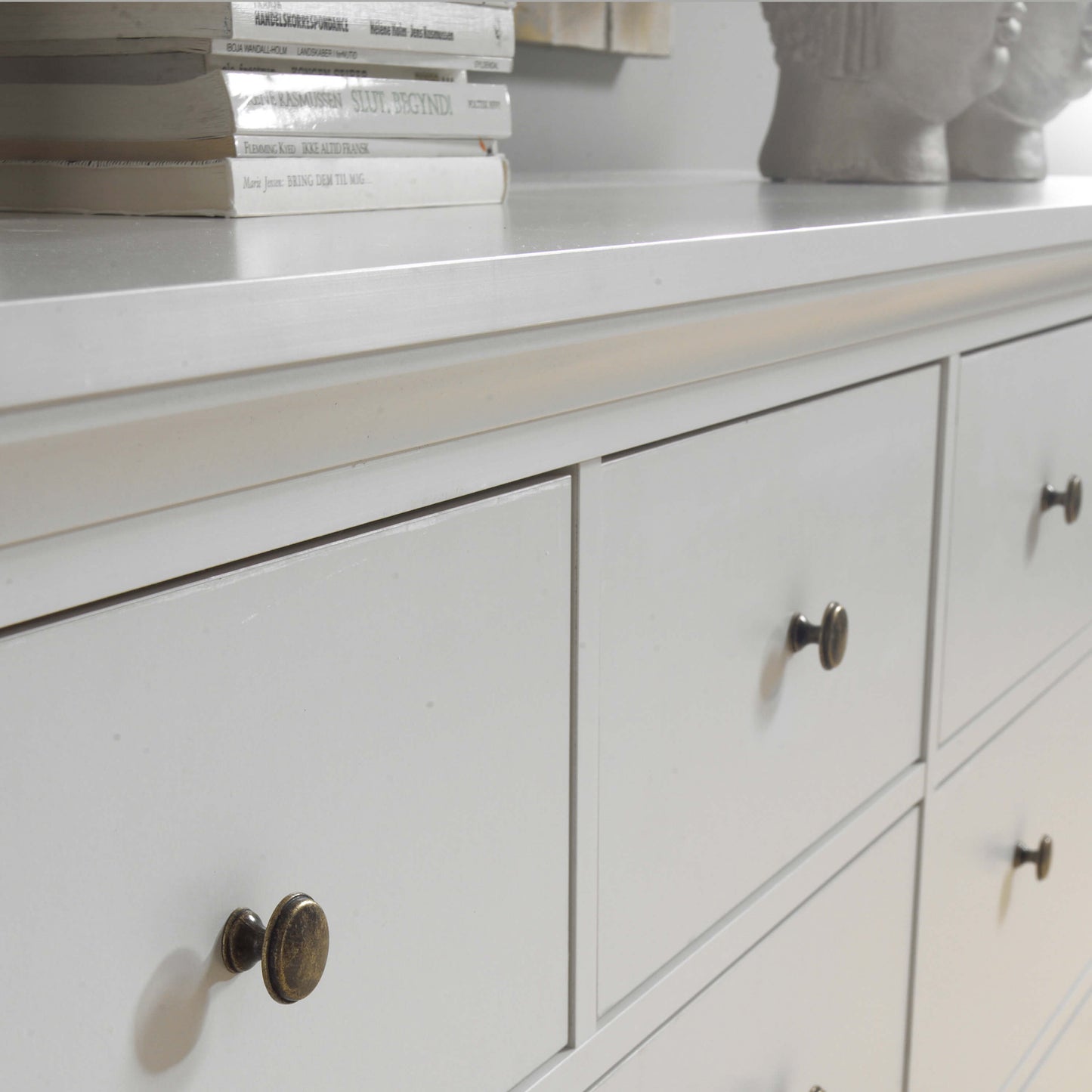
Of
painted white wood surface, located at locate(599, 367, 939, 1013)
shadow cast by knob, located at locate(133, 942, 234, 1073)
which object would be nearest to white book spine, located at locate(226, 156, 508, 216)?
painted white wood surface, located at locate(599, 367, 939, 1013)

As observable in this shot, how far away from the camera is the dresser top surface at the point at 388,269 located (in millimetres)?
246

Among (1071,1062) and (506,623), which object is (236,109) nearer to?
(506,623)

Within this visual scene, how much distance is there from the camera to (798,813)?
59 centimetres

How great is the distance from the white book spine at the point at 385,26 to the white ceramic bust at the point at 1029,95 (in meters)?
0.60

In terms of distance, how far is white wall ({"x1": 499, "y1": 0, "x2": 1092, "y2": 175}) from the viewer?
43.7 inches

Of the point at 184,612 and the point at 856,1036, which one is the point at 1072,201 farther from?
the point at 184,612

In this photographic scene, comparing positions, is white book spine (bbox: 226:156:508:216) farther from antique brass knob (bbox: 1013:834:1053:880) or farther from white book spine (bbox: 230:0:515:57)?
antique brass knob (bbox: 1013:834:1053:880)

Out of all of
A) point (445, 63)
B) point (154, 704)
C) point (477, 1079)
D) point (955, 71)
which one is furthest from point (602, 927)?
point (955, 71)

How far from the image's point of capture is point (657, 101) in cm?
129

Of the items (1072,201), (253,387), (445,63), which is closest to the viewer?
(253,387)

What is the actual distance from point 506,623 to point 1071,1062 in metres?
0.89

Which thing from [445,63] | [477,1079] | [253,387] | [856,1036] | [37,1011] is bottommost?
[856,1036]

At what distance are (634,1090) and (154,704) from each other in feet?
0.98

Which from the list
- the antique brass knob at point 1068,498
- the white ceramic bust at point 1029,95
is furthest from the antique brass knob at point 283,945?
the white ceramic bust at point 1029,95
